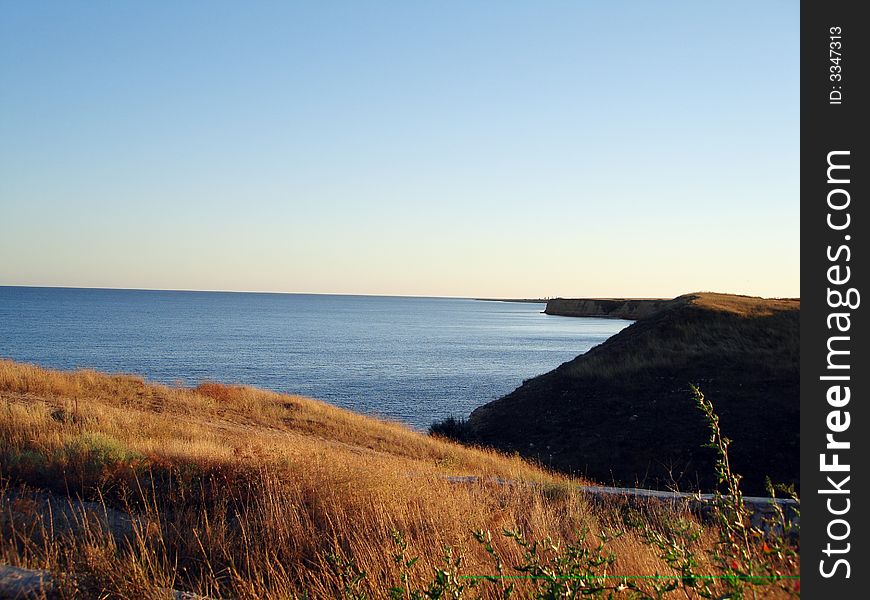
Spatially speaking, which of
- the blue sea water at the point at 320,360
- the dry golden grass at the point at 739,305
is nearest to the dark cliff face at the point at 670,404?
the dry golden grass at the point at 739,305

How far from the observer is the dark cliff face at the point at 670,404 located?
1778 centimetres

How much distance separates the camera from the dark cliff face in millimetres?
17781

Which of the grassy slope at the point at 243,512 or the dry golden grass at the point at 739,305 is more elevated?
the dry golden grass at the point at 739,305

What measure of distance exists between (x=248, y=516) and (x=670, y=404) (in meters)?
19.2

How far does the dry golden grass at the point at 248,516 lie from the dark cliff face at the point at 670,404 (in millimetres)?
8247

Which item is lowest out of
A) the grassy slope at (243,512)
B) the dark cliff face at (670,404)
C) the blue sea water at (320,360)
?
the blue sea water at (320,360)

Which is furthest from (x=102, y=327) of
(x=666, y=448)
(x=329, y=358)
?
(x=666, y=448)

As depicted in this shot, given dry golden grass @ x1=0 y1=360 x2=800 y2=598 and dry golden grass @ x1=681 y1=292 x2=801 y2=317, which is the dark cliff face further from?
dry golden grass @ x1=0 y1=360 x2=800 y2=598

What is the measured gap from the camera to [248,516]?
20.9 feet

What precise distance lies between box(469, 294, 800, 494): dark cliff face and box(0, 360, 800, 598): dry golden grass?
8.25 meters

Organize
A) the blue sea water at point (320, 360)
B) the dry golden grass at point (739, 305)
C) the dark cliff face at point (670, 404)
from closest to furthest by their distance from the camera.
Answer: the dark cliff face at point (670, 404) → the dry golden grass at point (739, 305) → the blue sea water at point (320, 360)

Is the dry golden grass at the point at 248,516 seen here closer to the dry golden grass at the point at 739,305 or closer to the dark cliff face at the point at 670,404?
the dark cliff face at the point at 670,404

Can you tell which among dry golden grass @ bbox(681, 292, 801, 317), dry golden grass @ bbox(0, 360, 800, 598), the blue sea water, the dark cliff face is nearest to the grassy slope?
dry golden grass @ bbox(0, 360, 800, 598)

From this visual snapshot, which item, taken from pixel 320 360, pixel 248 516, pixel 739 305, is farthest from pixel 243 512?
pixel 320 360
